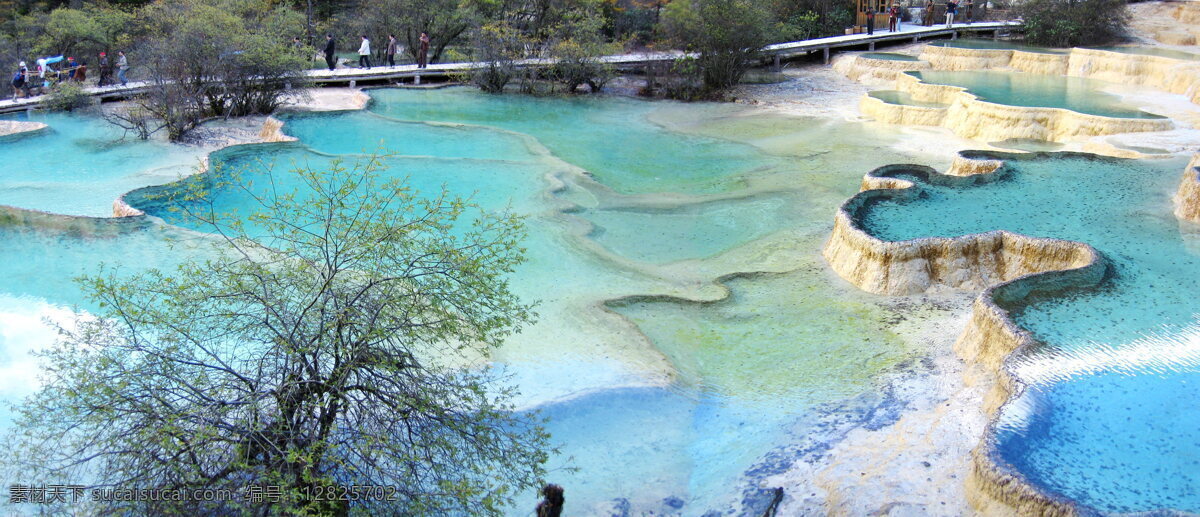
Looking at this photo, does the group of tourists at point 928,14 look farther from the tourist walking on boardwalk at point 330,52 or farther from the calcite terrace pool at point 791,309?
the tourist walking on boardwalk at point 330,52

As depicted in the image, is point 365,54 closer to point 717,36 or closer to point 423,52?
point 423,52

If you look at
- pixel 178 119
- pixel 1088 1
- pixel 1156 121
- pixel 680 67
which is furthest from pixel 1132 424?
pixel 1088 1

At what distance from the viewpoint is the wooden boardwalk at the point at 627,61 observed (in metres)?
19.8

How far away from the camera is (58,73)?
2070cm

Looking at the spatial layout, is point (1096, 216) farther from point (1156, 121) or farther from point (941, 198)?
point (1156, 121)

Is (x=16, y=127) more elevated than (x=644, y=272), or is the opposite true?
(x=16, y=127)

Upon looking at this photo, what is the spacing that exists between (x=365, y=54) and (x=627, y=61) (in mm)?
6517

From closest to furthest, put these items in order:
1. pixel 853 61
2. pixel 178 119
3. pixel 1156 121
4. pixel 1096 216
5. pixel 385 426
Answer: pixel 385 426, pixel 1096 216, pixel 1156 121, pixel 178 119, pixel 853 61

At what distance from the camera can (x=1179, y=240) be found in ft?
31.1

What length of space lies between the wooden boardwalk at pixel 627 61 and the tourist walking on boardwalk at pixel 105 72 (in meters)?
0.37

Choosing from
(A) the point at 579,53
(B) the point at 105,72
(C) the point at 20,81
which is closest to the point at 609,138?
(A) the point at 579,53

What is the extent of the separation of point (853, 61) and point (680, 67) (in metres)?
4.65

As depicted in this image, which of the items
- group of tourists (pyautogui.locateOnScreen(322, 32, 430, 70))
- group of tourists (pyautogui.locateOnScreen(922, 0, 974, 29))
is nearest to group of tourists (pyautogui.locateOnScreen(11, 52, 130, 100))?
group of tourists (pyautogui.locateOnScreen(322, 32, 430, 70))

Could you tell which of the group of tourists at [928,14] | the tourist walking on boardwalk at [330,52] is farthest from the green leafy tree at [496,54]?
the group of tourists at [928,14]
